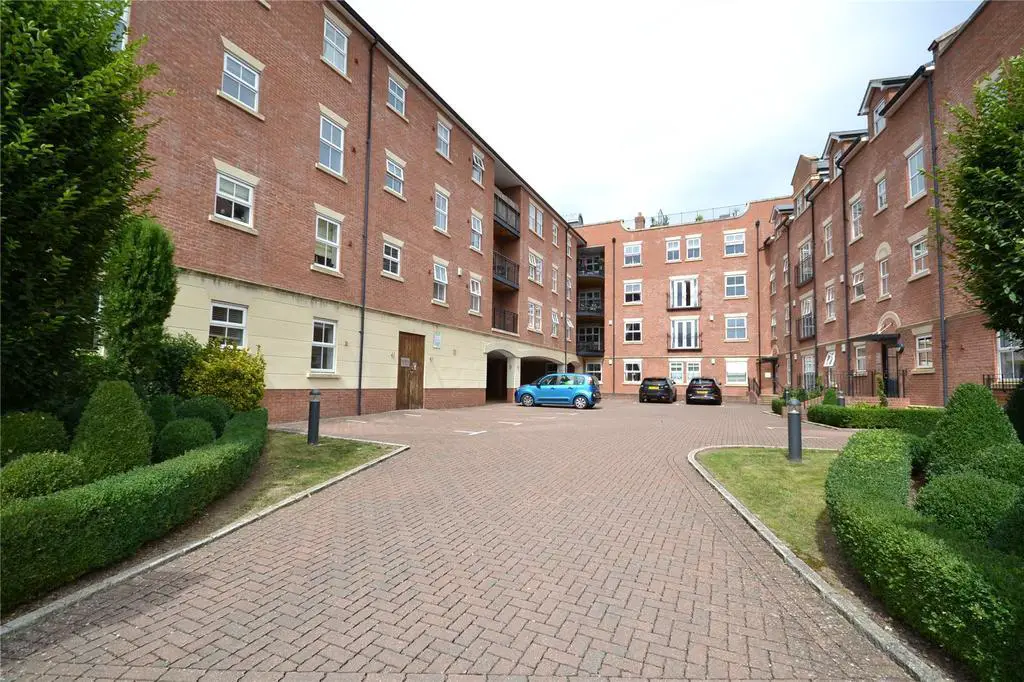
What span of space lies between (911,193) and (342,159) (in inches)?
743

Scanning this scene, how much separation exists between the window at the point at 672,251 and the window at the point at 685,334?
471cm

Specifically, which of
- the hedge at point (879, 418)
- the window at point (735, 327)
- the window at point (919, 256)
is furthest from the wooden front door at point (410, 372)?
the window at point (735, 327)

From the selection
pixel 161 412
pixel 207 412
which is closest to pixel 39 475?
pixel 161 412

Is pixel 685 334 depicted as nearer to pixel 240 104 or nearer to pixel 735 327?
pixel 735 327

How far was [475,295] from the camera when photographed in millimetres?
23938

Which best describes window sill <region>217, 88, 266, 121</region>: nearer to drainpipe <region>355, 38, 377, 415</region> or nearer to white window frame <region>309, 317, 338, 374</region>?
drainpipe <region>355, 38, 377, 415</region>

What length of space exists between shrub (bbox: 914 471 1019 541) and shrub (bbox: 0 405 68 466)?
7630 millimetres

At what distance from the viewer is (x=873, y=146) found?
66.2 feet

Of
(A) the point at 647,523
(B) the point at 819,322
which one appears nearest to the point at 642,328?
(B) the point at 819,322

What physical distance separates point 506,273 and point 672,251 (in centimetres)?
1722

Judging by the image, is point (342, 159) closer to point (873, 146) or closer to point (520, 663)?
point (520, 663)

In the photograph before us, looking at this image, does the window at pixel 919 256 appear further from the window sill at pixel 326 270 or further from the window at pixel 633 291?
the window at pixel 633 291

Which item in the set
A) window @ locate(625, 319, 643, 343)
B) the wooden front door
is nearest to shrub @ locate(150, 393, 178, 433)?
the wooden front door

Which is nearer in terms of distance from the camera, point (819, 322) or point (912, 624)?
point (912, 624)
